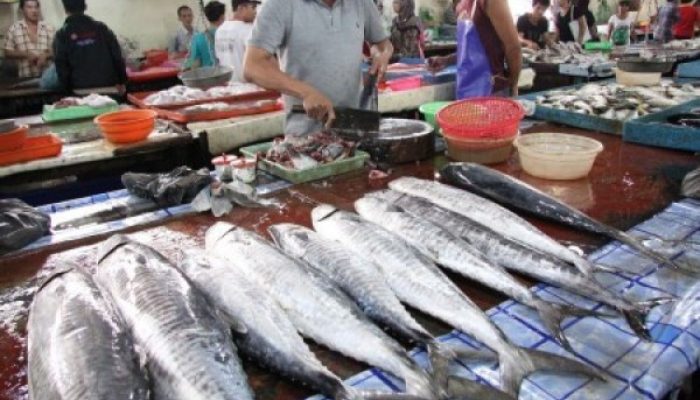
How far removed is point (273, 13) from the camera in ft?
12.7

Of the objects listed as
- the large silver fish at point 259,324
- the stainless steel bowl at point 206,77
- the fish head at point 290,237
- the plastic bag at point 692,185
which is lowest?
the large silver fish at point 259,324

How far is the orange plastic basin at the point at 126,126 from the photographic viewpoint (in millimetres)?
4605

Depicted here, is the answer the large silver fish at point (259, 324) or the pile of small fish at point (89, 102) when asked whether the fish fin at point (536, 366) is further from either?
the pile of small fish at point (89, 102)

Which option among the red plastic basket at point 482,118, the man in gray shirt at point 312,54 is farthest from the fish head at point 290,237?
the red plastic basket at point 482,118

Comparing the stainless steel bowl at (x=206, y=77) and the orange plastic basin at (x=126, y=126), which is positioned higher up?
the stainless steel bowl at (x=206, y=77)

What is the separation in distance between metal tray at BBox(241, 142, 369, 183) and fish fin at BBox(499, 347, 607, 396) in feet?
6.62

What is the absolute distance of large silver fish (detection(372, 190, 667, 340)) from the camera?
75.0 inches

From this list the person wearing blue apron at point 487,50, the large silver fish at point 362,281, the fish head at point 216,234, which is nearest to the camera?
the large silver fish at point 362,281

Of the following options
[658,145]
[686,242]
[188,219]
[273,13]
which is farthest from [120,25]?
[686,242]

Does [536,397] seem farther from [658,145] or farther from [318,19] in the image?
[318,19]

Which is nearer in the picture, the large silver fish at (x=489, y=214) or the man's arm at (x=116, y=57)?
the large silver fish at (x=489, y=214)

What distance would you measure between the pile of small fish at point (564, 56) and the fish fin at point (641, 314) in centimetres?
661

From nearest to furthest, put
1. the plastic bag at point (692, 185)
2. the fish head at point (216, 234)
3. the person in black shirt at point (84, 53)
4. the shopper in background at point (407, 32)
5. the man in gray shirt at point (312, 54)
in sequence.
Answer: the fish head at point (216, 234), the plastic bag at point (692, 185), the man in gray shirt at point (312, 54), the person in black shirt at point (84, 53), the shopper in background at point (407, 32)

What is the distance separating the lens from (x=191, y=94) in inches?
248
